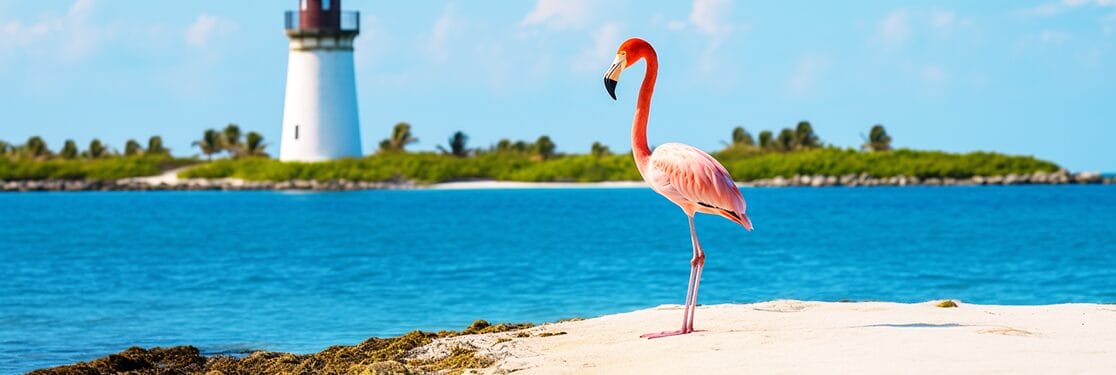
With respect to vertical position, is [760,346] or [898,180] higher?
[898,180]

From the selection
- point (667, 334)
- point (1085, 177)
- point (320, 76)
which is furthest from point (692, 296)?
point (1085, 177)

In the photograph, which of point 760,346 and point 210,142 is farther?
point 210,142

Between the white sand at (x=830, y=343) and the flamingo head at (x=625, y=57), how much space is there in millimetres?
1799

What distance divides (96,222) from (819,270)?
109 feet

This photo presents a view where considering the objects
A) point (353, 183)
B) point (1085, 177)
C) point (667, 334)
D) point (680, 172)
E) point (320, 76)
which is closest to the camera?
point (680, 172)

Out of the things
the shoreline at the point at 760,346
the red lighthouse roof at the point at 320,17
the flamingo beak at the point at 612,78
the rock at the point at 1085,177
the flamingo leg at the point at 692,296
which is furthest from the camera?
the rock at the point at 1085,177

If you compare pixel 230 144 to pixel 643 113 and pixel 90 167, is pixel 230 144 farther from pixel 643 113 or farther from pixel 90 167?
pixel 643 113

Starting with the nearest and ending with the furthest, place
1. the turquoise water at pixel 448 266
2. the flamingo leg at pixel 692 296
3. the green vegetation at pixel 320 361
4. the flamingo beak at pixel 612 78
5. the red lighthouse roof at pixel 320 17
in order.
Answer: the flamingo beak at pixel 612 78 < the green vegetation at pixel 320 361 < the flamingo leg at pixel 692 296 < the turquoise water at pixel 448 266 < the red lighthouse roof at pixel 320 17

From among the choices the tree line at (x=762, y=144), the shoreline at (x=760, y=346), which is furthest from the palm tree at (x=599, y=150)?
the shoreline at (x=760, y=346)

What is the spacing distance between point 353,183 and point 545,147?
18171 millimetres

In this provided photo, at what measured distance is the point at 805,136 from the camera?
92062 millimetres

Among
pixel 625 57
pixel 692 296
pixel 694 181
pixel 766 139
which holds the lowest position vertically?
pixel 692 296

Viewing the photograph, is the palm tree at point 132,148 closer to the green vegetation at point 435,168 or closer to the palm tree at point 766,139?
the green vegetation at point 435,168

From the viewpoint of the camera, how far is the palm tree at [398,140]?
83562 millimetres
